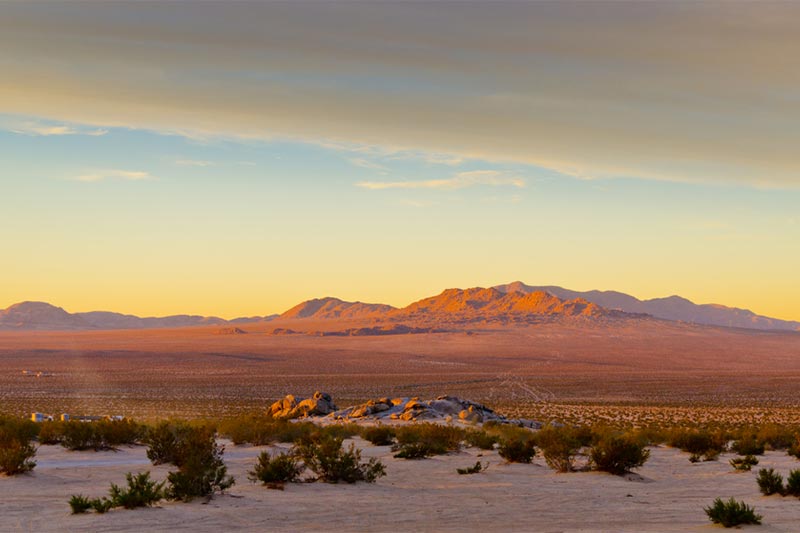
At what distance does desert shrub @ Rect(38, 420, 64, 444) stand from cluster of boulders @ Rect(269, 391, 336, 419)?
17277 mm

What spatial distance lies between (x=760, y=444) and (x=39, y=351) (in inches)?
5321

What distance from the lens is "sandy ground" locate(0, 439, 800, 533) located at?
518 inches

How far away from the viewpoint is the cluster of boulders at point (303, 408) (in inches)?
1682

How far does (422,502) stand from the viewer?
51.3 feet

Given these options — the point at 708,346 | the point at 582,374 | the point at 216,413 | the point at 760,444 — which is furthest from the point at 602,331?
the point at 760,444

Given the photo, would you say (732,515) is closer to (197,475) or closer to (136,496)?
(197,475)

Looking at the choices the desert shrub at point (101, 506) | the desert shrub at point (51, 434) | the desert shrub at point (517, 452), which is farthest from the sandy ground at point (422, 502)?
the desert shrub at point (51, 434)

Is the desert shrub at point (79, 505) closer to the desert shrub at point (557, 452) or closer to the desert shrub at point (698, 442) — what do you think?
the desert shrub at point (557, 452)

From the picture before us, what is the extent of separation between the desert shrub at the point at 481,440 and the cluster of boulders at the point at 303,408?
651 inches

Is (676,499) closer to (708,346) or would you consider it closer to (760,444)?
(760,444)

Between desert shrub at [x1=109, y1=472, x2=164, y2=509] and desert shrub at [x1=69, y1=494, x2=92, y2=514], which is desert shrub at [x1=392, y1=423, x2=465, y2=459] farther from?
desert shrub at [x1=69, y1=494, x2=92, y2=514]

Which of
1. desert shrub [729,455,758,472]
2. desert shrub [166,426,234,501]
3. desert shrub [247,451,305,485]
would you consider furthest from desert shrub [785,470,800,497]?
desert shrub [166,426,234,501]

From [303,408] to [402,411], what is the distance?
18.2ft

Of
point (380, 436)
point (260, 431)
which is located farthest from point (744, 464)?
point (260, 431)
